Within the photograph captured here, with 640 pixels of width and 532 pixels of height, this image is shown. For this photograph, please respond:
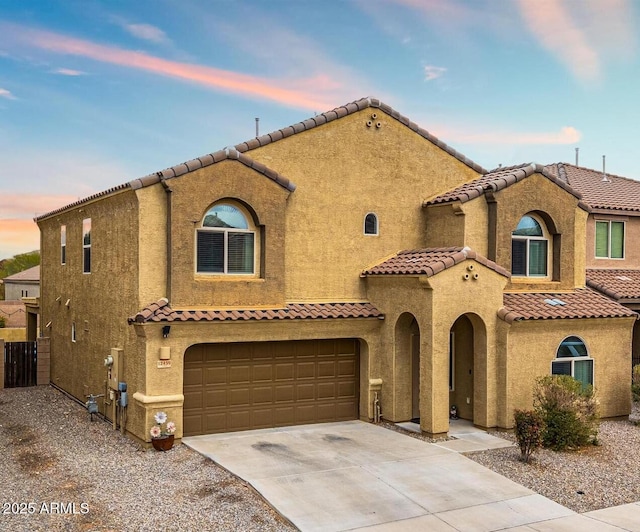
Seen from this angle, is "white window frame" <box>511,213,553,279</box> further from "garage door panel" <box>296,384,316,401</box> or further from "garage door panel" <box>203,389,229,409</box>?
"garage door panel" <box>203,389,229,409</box>

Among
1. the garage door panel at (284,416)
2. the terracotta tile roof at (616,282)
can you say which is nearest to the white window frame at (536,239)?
the terracotta tile roof at (616,282)

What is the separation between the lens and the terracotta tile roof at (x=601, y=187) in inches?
894

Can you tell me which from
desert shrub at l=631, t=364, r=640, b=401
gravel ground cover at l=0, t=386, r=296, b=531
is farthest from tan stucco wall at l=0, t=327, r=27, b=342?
desert shrub at l=631, t=364, r=640, b=401

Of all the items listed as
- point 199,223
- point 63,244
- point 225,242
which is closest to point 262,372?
point 225,242

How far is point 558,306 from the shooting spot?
16.9 metres

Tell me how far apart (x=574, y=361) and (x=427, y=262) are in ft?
15.8

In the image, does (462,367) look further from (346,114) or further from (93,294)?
(93,294)

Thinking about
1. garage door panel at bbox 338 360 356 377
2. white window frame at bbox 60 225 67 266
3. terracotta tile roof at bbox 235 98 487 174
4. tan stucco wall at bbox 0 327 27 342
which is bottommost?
tan stucco wall at bbox 0 327 27 342

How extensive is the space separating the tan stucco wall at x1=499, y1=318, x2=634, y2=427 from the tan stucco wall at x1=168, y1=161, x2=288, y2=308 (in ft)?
18.6

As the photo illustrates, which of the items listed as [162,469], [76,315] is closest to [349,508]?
[162,469]

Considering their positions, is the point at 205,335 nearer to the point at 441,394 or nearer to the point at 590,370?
the point at 441,394

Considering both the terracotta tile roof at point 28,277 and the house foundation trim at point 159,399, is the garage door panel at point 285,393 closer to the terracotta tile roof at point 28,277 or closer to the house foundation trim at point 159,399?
the house foundation trim at point 159,399

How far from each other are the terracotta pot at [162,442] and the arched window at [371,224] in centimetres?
697

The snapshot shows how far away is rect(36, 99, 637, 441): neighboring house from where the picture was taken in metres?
14.7
